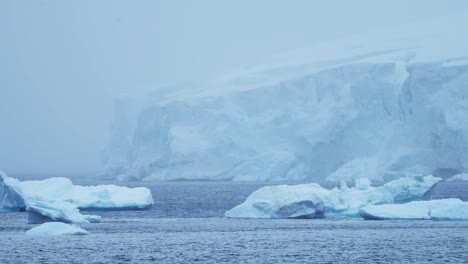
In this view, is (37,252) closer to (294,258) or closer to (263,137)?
(294,258)

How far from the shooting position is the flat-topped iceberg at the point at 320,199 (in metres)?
21.7

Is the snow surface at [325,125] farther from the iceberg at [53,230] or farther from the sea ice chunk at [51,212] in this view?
the iceberg at [53,230]

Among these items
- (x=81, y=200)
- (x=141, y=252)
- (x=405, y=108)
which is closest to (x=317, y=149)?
(x=405, y=108)

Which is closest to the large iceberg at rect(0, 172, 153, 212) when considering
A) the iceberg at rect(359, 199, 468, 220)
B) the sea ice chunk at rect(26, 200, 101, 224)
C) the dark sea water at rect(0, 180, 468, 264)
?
the dark sea water at rect(0, 180, 468, 264)

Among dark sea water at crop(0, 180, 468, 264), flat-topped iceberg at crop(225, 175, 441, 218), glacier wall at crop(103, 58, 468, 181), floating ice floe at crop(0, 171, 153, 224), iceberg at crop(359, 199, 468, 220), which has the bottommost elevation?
dark sea water at crop(0, 180, 468, 264)

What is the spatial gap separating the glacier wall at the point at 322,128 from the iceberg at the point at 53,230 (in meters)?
22.8

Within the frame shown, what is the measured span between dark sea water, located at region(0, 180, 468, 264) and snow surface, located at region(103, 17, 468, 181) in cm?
1576

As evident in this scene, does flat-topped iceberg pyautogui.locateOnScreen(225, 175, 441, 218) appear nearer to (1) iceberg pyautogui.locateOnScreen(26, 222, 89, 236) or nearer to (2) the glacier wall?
(1) iceberg pyautogui.locateOnScreen(26, 222, 89, 236)

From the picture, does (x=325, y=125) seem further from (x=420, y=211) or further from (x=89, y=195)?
(x=420, y=211)

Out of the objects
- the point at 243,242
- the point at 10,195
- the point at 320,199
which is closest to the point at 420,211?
the point at 320,199

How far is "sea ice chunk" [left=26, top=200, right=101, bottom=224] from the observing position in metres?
19.1

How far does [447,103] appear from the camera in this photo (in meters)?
37.5

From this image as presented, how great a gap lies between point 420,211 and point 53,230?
9.30 m

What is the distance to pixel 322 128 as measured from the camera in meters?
39.8
